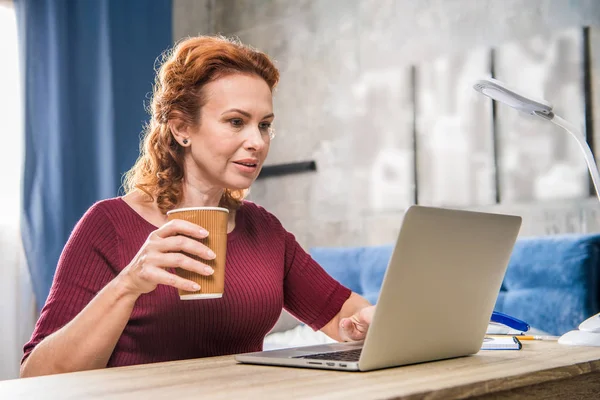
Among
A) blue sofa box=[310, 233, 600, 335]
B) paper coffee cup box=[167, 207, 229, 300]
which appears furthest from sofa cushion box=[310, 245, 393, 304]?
paper coffee cup box=[167, 207, 229, 300]

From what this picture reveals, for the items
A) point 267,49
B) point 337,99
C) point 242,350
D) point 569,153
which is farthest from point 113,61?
point 242,350

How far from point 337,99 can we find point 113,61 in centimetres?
119

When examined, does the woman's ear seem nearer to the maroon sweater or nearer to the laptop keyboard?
the maroon sweater

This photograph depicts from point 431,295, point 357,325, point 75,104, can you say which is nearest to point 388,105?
Result: point 75,104

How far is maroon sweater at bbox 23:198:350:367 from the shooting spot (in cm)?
128

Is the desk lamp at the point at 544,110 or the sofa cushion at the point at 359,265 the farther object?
the sofa cushion at the point at 359,265

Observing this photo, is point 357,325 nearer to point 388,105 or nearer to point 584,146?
point 584,146

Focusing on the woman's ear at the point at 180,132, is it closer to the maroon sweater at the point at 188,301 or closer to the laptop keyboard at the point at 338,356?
the maroon sweater at the point at 188,301

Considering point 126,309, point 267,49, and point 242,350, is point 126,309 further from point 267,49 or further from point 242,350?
point 267,49

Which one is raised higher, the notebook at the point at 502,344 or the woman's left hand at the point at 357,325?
the woman's left hand at the point at 357,325

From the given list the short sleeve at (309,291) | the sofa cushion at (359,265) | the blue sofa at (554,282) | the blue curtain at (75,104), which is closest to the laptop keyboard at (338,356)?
the short sleeve at (309,291)

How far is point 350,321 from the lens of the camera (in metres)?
1.31

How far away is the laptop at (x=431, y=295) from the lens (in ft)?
2.92

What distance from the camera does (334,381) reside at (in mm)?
814
